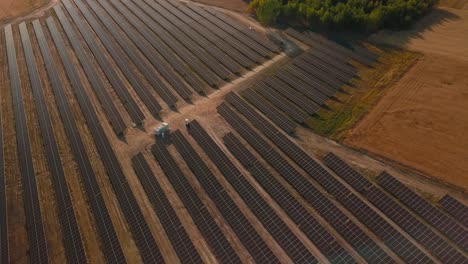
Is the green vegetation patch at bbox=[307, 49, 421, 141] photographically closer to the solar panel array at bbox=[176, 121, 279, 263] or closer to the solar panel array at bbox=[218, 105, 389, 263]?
the solar panel array at bbox=[218, 105, 389, 263]

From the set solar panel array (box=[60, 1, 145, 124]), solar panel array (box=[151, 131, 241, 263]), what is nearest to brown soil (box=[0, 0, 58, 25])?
solar panel array (box=[60, 1, 145, 124])

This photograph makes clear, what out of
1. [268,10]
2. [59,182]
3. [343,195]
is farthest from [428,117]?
[59,182]

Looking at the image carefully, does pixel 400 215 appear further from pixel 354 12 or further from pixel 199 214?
pixel 354 12

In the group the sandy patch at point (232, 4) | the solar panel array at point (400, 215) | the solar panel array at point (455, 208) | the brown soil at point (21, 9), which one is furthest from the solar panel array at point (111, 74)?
the solar panel array at point (455, 208)

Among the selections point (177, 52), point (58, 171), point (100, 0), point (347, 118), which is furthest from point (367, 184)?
point (100, 0)

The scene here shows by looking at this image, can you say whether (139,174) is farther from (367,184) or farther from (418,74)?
(418,74)

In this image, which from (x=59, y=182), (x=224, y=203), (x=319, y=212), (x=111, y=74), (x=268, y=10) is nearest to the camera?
(x=319, y=212)
